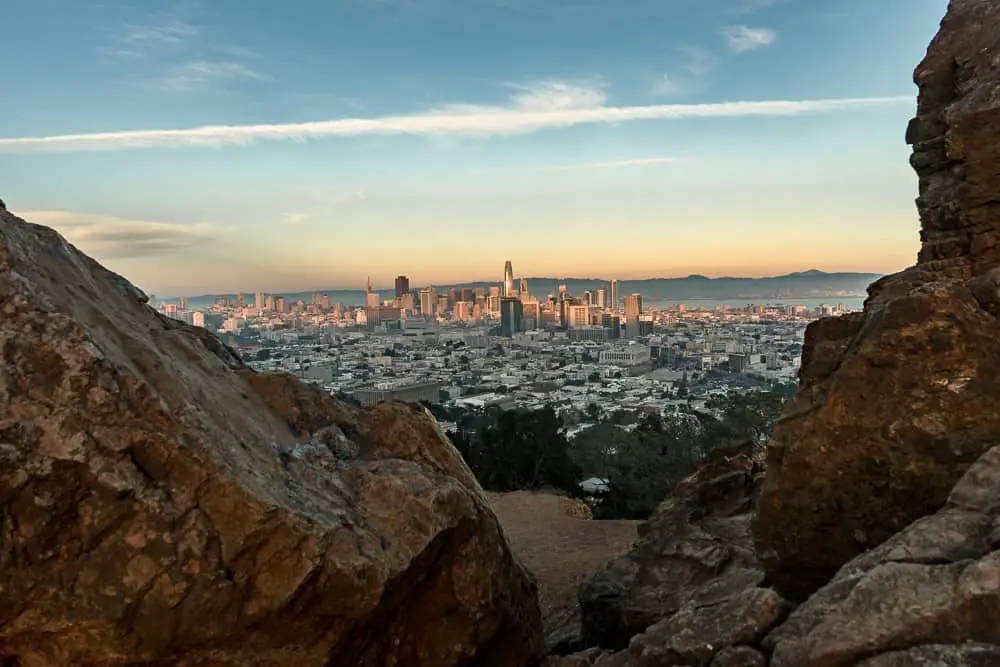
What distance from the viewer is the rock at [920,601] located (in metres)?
2.45

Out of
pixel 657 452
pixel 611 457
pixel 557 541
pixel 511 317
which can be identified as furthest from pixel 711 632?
pixel 511 317

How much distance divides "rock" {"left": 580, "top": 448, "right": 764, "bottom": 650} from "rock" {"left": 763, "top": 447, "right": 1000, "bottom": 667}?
1706mm

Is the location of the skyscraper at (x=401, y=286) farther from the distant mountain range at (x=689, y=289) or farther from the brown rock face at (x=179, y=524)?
the brown rock face at (x=179, y=524)

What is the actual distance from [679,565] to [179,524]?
4.30 metres

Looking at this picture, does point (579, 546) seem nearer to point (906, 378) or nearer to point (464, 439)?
point (906, 378)

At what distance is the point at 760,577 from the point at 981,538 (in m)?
2.14

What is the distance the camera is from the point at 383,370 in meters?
64.2

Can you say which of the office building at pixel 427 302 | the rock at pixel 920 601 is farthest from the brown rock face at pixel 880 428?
the office building at pixel 427 302

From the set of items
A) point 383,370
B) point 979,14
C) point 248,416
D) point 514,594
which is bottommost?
point 383,370

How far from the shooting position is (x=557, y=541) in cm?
1175

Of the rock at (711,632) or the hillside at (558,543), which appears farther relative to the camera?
the hillside at (558,543)

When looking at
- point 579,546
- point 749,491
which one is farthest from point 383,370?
point 749,491

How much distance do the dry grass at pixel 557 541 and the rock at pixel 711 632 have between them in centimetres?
440

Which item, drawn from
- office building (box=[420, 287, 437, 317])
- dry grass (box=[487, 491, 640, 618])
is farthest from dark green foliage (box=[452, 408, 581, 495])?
office building (box=[420, 287, 437, 317])
